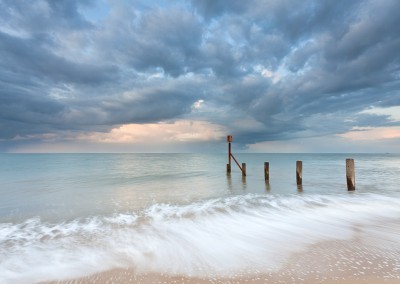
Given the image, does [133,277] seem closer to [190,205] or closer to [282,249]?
[282,249]

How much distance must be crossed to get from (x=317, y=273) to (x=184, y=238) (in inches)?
131

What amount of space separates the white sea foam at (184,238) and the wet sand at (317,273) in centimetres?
21

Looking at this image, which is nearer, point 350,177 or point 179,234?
point 179,234

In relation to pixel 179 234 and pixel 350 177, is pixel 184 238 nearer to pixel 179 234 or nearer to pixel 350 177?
pixel 179 234

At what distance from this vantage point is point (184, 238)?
6.00 meters

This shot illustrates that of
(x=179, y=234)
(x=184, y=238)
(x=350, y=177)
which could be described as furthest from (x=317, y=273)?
(x=350, y=177)

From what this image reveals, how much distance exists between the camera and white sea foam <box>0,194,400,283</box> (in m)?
4.32

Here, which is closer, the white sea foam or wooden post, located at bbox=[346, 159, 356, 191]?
the white sea foam

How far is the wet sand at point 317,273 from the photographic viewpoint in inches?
142

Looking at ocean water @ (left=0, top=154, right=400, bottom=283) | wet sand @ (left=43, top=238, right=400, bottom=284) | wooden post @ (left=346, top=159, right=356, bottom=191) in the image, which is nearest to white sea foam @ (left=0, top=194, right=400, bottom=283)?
ocean water @ (left=0, top=154, right=400, bottom=283)

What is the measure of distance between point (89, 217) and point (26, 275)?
4.45 metres

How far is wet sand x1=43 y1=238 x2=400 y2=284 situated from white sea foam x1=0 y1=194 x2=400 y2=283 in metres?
0.21

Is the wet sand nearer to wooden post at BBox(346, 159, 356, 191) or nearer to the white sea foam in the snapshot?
the white sea foam

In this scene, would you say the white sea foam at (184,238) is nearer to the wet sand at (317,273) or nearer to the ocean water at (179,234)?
the ocean water at (179,234)
